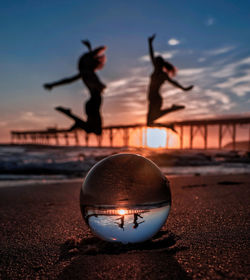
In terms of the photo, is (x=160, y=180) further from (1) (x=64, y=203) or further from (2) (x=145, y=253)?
(1) (x=64, y=203)

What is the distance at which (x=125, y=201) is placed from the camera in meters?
1.87

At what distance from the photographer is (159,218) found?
1961mm

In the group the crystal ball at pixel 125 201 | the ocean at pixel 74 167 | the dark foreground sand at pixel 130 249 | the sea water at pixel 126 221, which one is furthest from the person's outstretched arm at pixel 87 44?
the ocean at pixel 74 167

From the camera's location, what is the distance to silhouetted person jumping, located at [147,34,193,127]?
2125 mm

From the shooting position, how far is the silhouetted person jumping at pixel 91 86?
1.88m

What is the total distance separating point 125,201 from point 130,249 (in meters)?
0.44

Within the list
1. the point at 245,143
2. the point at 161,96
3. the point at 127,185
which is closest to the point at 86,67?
the point at 161,96

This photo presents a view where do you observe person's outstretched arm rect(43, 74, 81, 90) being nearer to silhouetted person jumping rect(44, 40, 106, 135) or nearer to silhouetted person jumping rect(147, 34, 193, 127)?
silhouetted person jumping rect(44, 40, 106, 135)

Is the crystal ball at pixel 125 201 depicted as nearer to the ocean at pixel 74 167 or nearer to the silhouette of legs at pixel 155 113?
the silhouette of legs at pixel 155 113

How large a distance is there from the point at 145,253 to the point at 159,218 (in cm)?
30

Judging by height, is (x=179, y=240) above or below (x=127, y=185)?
below

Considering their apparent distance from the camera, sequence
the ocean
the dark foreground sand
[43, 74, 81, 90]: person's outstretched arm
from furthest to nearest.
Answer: the ocean < [43, 74, 81, 90]: person's outstretched arm < the dark foreground sand

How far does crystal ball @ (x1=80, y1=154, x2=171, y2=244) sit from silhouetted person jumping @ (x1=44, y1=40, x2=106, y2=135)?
40 cm

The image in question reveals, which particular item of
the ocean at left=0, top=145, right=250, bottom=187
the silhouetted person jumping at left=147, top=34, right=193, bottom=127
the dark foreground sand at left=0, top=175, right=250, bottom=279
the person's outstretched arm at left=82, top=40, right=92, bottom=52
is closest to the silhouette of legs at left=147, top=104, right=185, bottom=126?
the silhouetted person jumping at left=147, top=34, right=193, bottom=127
